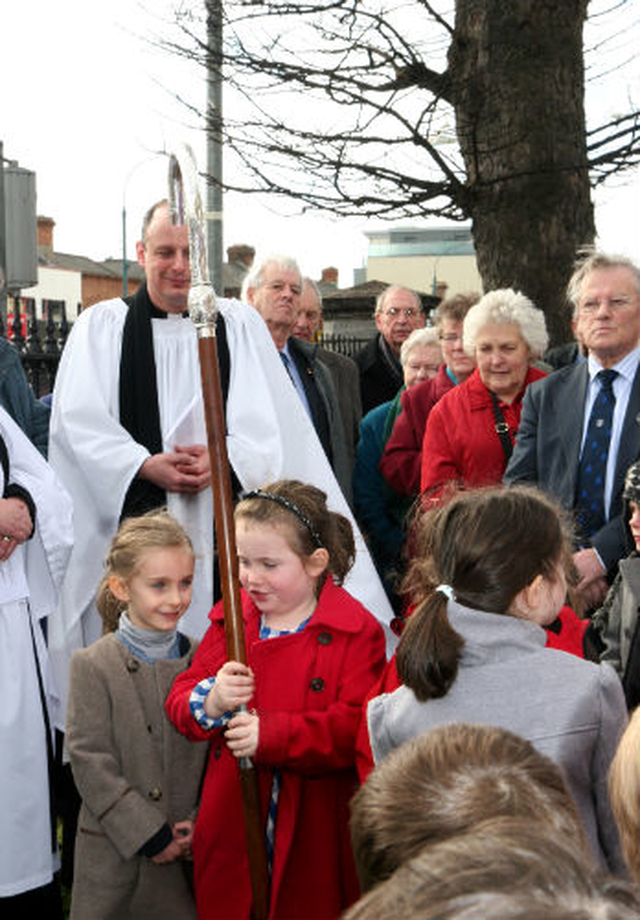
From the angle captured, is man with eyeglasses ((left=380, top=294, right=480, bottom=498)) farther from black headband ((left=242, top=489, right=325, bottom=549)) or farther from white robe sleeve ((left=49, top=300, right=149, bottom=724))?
black headband ((left=242, top=489, right=325, bottom=549))

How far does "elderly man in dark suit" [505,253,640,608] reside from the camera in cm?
418

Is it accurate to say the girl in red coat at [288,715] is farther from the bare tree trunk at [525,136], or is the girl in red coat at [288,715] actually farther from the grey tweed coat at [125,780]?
the bare tree trunk at [525,136]

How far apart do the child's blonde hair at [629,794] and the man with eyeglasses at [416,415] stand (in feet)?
11.5

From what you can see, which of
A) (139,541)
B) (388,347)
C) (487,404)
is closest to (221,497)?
(139,541)

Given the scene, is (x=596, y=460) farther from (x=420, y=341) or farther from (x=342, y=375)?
(x=342, y=375)

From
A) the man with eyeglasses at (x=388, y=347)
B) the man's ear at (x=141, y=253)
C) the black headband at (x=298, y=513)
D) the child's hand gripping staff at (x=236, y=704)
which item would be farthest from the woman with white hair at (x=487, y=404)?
the child's hand gripping staff at (x=236, y=704)

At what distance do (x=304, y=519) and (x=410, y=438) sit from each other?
2.21m

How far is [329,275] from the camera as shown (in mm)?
62156

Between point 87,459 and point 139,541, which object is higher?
point 87,459

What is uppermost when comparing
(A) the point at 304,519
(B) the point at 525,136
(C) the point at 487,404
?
(B) the point at 525,136

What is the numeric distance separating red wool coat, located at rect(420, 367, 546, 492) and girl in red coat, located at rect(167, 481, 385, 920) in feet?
5.03

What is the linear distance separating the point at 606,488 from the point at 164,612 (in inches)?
67.0

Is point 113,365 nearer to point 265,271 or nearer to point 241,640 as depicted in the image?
point 265,271

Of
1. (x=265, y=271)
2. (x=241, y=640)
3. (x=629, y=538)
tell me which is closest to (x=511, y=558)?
(x=241, y=640)
